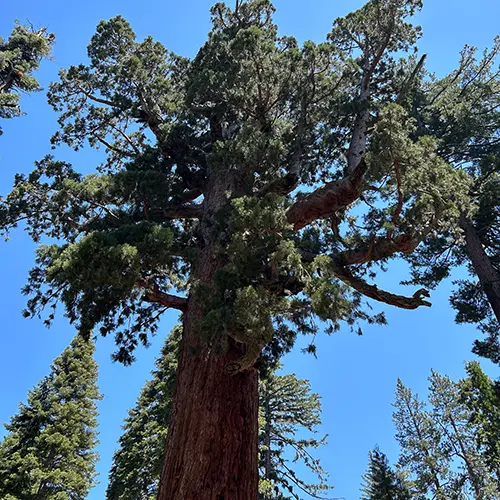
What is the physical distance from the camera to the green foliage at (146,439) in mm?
12453

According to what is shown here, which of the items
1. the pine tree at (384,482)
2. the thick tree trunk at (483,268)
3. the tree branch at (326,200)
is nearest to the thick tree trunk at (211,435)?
the tree branch at (326,200)

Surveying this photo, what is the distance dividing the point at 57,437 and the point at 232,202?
1302cm

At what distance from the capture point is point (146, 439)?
1374 centimetres

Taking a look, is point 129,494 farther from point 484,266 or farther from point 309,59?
point 309,59

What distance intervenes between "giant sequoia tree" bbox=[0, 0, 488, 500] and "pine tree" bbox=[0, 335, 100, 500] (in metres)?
7.10

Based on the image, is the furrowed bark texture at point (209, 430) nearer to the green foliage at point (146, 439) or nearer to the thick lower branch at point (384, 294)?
the thick lower branch at point (384, 294)

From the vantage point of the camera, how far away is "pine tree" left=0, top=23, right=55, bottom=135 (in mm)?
13922

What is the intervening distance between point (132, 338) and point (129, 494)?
9.45m

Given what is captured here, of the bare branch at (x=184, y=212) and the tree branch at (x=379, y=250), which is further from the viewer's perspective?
the bare branch at (x=184, y=212)

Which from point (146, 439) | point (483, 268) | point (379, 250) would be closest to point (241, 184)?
point (379, 250)

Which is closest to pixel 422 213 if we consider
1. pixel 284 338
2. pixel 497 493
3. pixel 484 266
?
pixel 284 338

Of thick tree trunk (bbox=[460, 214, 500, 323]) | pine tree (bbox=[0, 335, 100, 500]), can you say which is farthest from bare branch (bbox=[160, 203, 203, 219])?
pine tree (bbox=[0, 335, 100, 500])

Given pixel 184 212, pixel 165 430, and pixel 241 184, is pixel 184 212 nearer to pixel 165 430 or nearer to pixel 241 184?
pixel 241 184

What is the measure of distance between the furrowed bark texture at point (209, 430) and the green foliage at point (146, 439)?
734 cm
